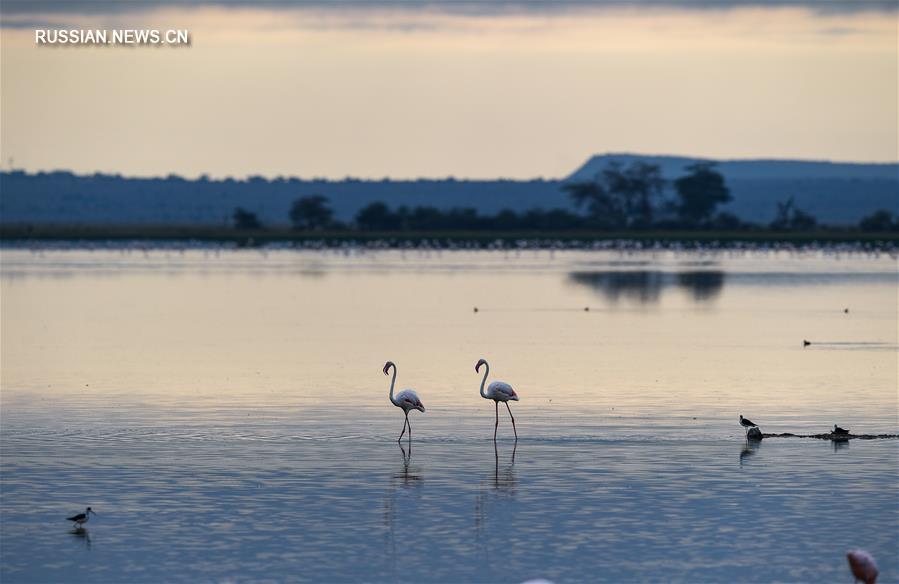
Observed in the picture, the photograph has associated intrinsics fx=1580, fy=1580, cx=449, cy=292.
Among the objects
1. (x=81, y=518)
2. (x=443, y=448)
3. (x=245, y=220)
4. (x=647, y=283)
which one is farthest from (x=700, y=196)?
(x=81, y=518)

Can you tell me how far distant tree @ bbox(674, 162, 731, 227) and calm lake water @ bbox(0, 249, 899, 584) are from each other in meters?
143

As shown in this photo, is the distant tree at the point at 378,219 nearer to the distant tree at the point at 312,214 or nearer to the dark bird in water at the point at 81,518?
the distant tree at the point at 312,214

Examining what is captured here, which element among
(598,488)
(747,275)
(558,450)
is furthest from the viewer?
(747,275)

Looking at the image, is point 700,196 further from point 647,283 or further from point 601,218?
point 647,283

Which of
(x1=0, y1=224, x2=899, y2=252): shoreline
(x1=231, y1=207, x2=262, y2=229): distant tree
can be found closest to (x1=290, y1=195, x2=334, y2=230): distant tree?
(x1=231, y1=207, x2=262, y2=229): distant tree

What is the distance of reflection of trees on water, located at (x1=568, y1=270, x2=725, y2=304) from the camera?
55.0 meters

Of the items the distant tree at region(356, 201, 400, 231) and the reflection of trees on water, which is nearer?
the reflection of trees on water

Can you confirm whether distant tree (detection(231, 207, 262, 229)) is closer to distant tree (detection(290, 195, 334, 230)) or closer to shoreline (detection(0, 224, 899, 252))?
distant tree (detection(290, 195, 334, 230))

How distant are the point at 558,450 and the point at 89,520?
21.9 ft

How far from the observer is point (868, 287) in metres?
62.7

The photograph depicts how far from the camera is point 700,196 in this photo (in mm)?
189125

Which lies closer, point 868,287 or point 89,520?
point 89,520

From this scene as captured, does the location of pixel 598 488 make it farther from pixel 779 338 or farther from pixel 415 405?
pixel 779 338

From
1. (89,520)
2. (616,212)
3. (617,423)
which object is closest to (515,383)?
(617,423)
